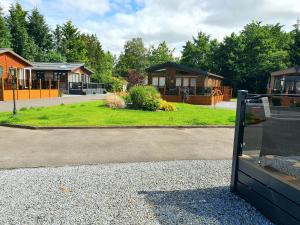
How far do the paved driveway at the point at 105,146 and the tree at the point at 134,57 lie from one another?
193 feet

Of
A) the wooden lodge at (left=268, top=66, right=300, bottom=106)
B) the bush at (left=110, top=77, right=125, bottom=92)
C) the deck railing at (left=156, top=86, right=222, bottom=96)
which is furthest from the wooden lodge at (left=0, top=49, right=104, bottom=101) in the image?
the wooden lodge at (left=268, top=66, right=300, bottom=106)

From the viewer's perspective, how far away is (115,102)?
1744cm

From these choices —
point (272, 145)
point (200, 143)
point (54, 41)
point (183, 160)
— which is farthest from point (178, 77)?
point (54, 41)

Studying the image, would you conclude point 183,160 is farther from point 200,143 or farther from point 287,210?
point 287,210

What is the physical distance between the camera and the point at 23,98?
78.0ft

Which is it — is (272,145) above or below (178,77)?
below

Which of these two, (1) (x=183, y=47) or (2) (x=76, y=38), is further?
(2) (x=76, y=38)

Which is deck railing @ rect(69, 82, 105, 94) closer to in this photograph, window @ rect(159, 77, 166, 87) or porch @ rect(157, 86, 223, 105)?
window @ rect(159, 77, 166, 87)

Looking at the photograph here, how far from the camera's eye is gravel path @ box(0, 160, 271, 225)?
3.47 meters

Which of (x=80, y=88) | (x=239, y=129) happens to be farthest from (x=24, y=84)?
(x=239, y=129)

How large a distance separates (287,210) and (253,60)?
141ft

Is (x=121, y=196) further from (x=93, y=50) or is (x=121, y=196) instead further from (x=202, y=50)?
(x=93, y=50)

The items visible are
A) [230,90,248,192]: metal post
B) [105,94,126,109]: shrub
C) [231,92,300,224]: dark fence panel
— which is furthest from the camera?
[105,94,126,109]: shrub

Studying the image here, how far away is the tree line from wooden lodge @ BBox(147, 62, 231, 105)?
1320cm
